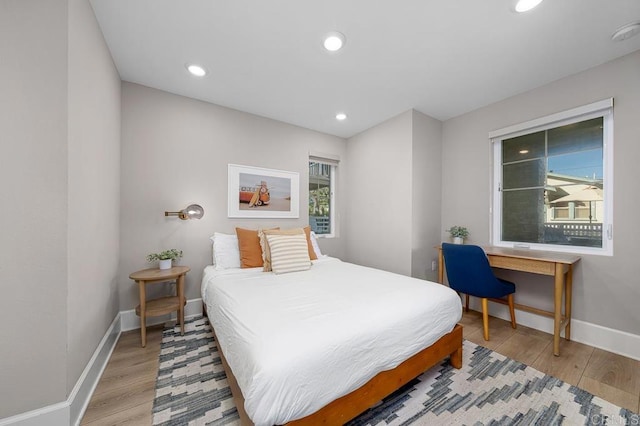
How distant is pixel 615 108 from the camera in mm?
1999

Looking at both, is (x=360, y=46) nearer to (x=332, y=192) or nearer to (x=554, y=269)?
(x=332, y=192)

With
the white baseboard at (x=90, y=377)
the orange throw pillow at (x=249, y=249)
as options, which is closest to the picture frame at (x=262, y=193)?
the orange throw pillow at (x=249, y=249)

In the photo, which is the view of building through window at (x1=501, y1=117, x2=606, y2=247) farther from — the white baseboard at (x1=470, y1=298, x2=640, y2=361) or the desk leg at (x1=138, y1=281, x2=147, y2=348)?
the desk leg at (x1=138, y1=281, x2=147, y2=348)

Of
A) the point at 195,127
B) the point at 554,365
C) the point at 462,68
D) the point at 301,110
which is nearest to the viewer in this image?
the point at 554,365

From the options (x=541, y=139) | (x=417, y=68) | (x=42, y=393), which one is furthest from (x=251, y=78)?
(x=541, y=139)

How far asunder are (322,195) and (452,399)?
2994 mm

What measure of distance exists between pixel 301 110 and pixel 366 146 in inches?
47.9

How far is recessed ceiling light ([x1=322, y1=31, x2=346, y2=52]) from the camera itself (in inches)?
68.6

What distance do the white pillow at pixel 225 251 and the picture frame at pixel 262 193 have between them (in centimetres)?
37

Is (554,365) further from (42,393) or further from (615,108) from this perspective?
(42,393)

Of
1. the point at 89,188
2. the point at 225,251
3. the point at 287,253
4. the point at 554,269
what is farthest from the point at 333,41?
the point at 554,269

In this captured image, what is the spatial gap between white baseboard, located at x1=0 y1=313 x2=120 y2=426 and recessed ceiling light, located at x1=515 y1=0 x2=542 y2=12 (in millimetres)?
3508

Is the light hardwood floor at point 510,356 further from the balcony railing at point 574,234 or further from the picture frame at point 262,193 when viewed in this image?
the picture frame at point 262,193

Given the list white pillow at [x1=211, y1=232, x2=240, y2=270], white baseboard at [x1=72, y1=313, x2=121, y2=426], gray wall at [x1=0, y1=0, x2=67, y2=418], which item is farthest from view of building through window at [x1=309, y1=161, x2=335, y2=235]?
gray wall at [x1=0, y1=0, x2=67, y2=418]
